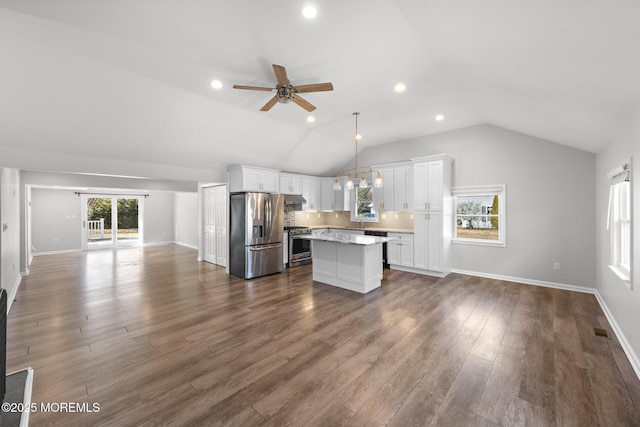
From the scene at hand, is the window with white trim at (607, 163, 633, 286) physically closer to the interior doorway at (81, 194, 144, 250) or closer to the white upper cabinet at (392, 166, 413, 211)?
the white upper cabinet at (392, 166, 413, 211)

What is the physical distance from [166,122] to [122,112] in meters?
0.57

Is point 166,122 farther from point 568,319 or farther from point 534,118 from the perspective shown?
point 568,319

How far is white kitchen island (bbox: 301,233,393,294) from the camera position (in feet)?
14.9

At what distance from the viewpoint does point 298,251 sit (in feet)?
22.5

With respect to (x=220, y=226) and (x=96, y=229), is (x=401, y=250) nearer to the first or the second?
(x=220, y=226)

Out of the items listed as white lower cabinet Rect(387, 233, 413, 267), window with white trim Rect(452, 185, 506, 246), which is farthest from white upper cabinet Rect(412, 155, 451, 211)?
white lower cabinet Rect(387, 233, 413, 267)

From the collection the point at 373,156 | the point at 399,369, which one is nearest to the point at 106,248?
the point at 373,156

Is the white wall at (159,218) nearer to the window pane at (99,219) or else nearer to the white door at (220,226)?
the window pane at (99,219)

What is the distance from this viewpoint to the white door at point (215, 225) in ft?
22.5

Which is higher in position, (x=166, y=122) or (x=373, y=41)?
(x=373, y=41)

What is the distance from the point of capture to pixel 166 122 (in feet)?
13.6

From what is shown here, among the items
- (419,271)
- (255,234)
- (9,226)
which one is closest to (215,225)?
(255,234)

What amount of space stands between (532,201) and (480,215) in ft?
3.05

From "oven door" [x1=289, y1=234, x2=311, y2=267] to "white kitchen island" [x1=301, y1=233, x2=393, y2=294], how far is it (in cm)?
147
